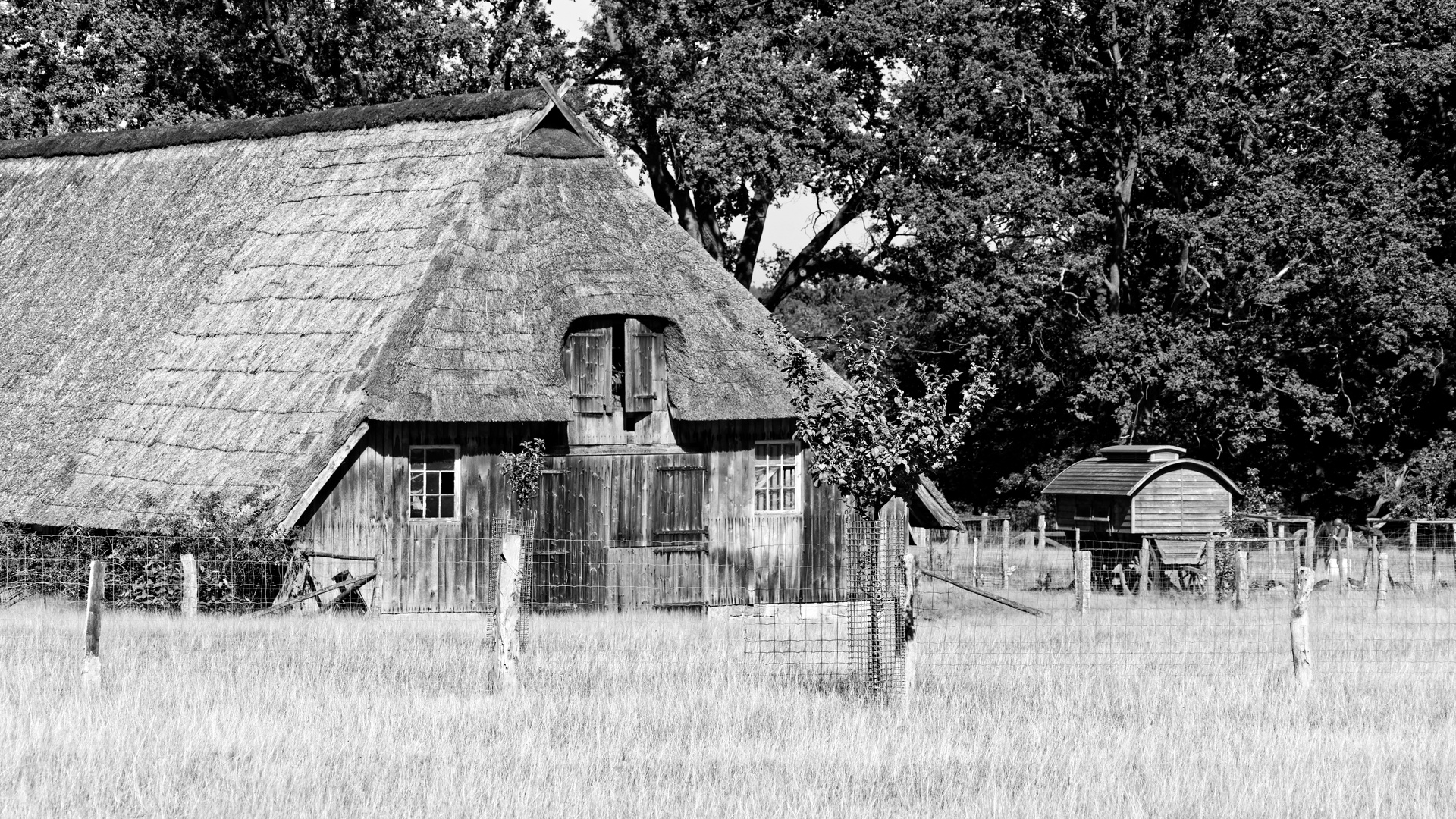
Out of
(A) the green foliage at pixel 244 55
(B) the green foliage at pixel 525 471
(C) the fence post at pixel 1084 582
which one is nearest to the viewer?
(B) the green foliage at pixel 525 471

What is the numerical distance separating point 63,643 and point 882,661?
27.1 feet

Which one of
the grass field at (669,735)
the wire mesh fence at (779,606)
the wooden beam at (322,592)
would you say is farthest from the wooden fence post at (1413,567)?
the wooden beam at (322,592)

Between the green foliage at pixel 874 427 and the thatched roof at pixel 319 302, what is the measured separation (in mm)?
8078

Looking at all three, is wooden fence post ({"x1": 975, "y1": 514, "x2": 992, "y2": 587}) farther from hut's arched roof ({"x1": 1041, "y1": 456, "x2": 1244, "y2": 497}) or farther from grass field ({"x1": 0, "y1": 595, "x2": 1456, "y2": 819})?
grass field ({"x1": 0, "y1": 595, "x2": 1456, "y2": 819})

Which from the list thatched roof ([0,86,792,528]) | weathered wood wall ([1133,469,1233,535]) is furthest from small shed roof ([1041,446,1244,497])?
thatched roof ([0,86,792,528])

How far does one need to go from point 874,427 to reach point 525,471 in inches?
356

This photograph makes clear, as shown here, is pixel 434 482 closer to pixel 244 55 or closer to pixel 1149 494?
pixel 1149 494

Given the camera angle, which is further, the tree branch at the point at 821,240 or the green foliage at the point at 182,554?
the tree branch at the point at 821,240

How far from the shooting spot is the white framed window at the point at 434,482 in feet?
76.1

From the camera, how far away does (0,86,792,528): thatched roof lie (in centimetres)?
2305

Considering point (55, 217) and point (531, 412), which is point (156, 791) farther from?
point (55, 217)

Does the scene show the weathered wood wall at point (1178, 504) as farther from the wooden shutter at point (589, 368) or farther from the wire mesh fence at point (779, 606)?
the wooden shutter at point (589, 368)

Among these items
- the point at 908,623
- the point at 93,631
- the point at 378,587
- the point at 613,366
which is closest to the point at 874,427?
the point at 908,623

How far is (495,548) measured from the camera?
76.7 feet
